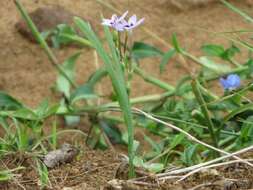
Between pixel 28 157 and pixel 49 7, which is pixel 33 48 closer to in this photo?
pixel 49 7

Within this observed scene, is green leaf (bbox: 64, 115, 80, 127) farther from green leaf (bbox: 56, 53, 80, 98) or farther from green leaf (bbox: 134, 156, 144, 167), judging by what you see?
green leaf (bbox: 134, 156, 144, 167)

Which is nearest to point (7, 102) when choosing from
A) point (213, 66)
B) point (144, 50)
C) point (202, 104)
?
point (144, 50)

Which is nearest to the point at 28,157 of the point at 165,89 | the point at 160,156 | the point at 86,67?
the point at 160,156

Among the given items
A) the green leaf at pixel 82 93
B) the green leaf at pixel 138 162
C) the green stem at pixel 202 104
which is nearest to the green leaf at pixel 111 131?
the green leaf at pixel 82 93

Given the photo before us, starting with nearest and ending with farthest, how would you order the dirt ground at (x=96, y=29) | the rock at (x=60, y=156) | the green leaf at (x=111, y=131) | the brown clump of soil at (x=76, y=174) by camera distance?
the brown clump of soil at (x=76, y=174) < the rock at (x=60, y=156) < the green leaf at (x=111, y=131) < the dirt ground at (x=96, y=29)

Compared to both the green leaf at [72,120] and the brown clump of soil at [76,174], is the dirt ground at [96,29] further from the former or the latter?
the brown clump of soil at [76,174]

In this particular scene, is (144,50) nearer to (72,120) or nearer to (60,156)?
(72,120)

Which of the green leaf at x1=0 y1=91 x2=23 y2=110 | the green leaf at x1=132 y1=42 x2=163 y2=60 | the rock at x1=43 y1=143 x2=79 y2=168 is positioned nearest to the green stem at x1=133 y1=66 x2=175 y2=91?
the green leaf at x1=132 y1=42 x2=163 y2=60

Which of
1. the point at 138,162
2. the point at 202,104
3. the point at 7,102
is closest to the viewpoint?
the point at 138,162

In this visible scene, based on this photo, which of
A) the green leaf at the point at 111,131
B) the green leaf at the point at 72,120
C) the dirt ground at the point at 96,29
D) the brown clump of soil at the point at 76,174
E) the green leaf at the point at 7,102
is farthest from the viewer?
the dirt ground at the point at 96,29
